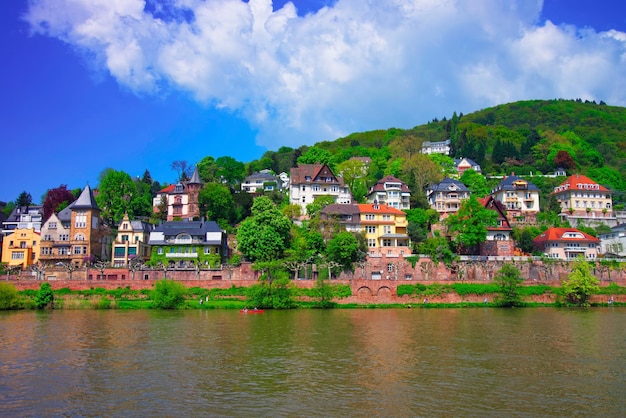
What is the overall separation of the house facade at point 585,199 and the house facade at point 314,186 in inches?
1489

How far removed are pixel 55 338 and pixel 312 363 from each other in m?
19.5

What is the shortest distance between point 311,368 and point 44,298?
42469 millimetres

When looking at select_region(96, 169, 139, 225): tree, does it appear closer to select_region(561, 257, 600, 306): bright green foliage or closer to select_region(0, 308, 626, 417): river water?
select_region(0, 308, 626, 417): river water

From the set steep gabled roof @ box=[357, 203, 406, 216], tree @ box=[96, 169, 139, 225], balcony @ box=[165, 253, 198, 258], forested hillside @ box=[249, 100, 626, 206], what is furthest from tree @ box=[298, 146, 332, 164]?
balcony @ box=[165, 253, 198, 258]

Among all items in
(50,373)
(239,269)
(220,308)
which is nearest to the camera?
(50,373)

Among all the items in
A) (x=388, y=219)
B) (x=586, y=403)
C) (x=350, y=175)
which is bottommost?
(x=586, y=403)

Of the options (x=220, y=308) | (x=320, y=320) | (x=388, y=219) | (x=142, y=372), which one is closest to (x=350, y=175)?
(x=388, y=219)

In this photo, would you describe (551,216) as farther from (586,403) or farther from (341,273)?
(586,403)

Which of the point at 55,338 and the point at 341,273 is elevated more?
the point at 341,273

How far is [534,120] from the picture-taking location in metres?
182

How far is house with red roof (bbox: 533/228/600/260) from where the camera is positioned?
74.6 m

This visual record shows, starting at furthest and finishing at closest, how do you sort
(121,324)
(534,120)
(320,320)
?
(534,120)
(320,320)
(121,324)

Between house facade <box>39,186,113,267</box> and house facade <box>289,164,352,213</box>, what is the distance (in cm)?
3114

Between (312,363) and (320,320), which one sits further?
(320,320)
